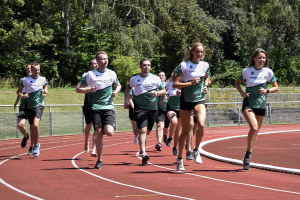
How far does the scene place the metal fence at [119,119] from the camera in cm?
1875

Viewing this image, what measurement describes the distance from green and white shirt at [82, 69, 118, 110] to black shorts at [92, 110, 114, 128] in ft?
0.26

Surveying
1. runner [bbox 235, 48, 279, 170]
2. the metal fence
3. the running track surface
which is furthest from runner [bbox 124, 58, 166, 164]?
the metal fence

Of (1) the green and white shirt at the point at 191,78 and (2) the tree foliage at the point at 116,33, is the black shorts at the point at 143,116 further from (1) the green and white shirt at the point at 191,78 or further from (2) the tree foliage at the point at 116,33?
(2) the tree foliage at the point at 116,33

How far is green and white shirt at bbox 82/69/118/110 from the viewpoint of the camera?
8.45 metres

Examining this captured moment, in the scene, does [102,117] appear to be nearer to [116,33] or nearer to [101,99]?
[101,99]

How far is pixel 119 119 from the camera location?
2612cm

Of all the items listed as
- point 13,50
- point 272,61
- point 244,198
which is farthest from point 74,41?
point 244,198

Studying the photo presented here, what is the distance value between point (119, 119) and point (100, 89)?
17754mm

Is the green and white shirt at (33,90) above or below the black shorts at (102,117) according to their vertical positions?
above

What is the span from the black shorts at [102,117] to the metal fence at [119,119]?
1024 cm

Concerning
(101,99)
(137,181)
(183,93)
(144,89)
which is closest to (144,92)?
(144,89)

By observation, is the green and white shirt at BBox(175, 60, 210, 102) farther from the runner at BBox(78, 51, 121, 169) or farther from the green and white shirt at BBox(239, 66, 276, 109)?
the runner at BBox(78, 51, 121, 169)

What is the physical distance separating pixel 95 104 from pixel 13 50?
26.9 meters

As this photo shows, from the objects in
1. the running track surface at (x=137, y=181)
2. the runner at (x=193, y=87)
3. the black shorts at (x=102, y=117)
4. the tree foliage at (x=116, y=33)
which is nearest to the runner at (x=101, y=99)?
the black shorts at (x=102, y=117)
